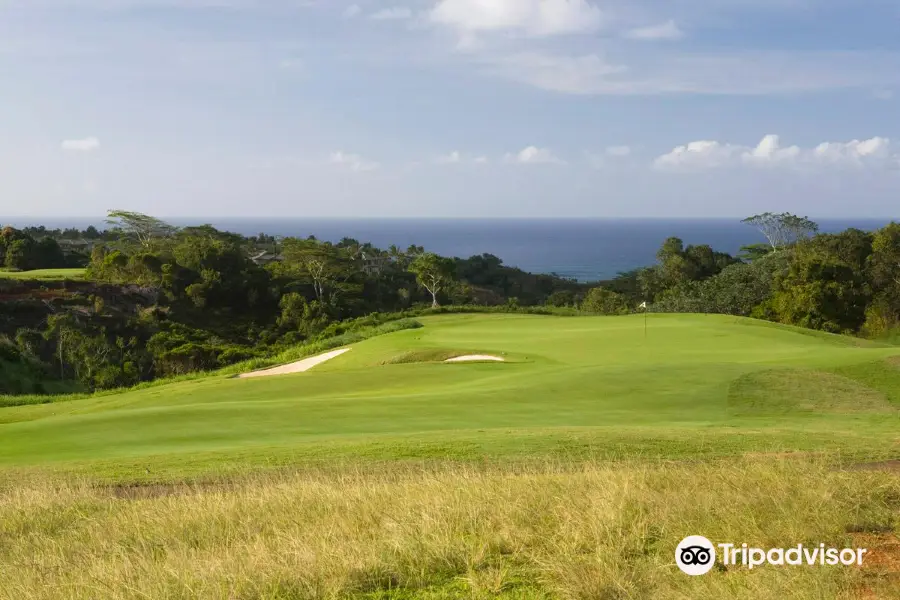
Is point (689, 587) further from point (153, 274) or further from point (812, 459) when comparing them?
point (153, 274)

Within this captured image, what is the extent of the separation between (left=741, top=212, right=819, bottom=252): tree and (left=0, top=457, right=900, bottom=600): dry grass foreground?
225ft

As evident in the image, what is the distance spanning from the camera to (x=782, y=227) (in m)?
Answer: 73.1

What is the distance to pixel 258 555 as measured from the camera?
5.94 m

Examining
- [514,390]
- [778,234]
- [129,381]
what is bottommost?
[129,381]

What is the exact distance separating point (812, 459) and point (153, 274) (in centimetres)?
6382

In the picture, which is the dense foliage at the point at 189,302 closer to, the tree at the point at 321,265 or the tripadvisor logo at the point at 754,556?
the tree at the point at 321,265

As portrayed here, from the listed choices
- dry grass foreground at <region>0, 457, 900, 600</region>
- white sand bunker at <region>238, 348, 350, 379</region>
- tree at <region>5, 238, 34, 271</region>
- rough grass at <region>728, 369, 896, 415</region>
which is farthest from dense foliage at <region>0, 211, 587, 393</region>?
dry grass foreground at <region>0, 457, 900, 600</region>

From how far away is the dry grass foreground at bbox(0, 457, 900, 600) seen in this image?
17.4 feet

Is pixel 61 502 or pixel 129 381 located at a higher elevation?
pixel 61 502

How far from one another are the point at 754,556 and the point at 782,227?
74207 millimetres

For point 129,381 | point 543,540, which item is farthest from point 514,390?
point 129,381

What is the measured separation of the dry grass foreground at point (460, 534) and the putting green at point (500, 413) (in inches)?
106

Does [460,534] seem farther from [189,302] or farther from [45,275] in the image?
[45,275]

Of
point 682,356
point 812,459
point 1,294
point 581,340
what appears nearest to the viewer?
point 812,459
